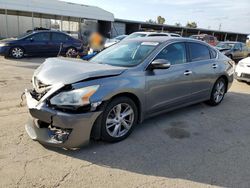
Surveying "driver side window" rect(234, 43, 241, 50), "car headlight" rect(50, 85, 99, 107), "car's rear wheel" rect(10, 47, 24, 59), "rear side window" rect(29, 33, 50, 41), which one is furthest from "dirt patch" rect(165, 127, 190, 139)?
"driver side window" rect(234, 43, 241, 50)

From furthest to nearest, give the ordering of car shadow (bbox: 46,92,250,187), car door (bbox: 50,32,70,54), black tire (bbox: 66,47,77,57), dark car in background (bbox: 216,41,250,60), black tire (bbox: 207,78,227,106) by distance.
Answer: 1. dark car in background (bbox: 216,41,250,60)
2. black tire (bbox: 66,47,77,57)
3. car door (bbox: 50,32,70,54)
4. black tire (bbox: 207,78,227,106)
5. car shadow (bbox: 46,92,250,187)

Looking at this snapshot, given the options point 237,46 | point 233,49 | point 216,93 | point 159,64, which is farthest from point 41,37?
point 237,46

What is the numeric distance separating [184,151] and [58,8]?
23.1 meters

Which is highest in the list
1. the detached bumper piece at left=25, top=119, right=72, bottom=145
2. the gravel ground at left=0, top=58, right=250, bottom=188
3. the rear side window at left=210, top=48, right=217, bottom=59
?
the rear side window at left=210, top=48, right=217, bottom=59

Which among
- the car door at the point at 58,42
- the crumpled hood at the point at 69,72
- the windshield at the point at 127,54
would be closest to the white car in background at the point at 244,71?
the windshield at the point at 127,54

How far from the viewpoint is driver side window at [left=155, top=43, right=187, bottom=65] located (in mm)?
4383

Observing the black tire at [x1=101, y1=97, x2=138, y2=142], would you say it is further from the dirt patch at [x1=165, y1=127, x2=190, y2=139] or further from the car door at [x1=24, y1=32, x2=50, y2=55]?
the car door at [x1=24, y1=32, x2=50, y2=55]

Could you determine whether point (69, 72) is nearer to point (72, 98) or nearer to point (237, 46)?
point (72, 98)

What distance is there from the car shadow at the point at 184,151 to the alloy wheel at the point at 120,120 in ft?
0.58

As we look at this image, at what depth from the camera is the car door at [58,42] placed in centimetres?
1379

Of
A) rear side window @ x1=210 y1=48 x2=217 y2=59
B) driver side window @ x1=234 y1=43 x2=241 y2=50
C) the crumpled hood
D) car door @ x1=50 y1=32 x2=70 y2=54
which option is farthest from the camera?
driver side window @ x1=234 y1=43 x2=241 y2=50

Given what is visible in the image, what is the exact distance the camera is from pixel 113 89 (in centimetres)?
347

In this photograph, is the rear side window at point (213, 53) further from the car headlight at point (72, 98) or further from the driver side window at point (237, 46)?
the driver side window at point (237, 46)

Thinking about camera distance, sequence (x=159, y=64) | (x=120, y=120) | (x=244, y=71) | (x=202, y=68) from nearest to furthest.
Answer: (x=120, y=120)
(x=159, y=64)
(x=202, y=68)
(x=244, y=71)
